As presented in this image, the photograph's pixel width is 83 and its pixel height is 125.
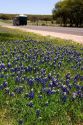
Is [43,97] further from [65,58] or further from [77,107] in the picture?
[65,58]

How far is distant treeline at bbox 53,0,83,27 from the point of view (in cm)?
8725

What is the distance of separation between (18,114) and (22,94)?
1006mm

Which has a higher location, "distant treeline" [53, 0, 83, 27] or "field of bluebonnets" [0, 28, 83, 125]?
"field of bluebonnets" [0, 28, 83, 125]

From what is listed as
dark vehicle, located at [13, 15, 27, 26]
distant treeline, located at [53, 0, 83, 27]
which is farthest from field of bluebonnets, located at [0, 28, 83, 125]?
dark vehicle, located at [13, 15, 27, 26]

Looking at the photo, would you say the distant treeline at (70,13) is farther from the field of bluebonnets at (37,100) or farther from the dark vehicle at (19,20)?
the field of bluebonnets at (37,100)

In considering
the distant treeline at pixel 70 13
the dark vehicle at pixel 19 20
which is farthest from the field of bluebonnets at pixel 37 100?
the dark vehicle at pixel 19 20

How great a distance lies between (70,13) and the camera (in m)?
90.8

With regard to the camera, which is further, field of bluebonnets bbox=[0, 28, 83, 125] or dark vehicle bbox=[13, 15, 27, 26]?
dark vehicle bbox=[13, 15, 27, 26]

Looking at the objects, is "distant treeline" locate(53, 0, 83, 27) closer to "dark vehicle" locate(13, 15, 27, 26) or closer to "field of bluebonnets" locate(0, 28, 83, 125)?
"dark vehicle" locate(13, 15, 27, 26)

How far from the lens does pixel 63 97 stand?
796 centimetres

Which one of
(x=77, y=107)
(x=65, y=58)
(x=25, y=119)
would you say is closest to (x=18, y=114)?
(x=25, y=119)

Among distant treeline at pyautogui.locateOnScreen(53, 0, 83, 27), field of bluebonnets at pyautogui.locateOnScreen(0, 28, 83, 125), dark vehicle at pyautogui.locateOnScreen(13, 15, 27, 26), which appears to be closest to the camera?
field of bluebonnets at pyautogui.locateOnScreen(0, 28, 83, 125)

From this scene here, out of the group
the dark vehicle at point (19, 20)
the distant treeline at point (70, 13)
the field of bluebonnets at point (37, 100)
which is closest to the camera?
the field of bluebonnets at point (37, 100)

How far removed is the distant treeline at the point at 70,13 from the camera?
87.2 meters
